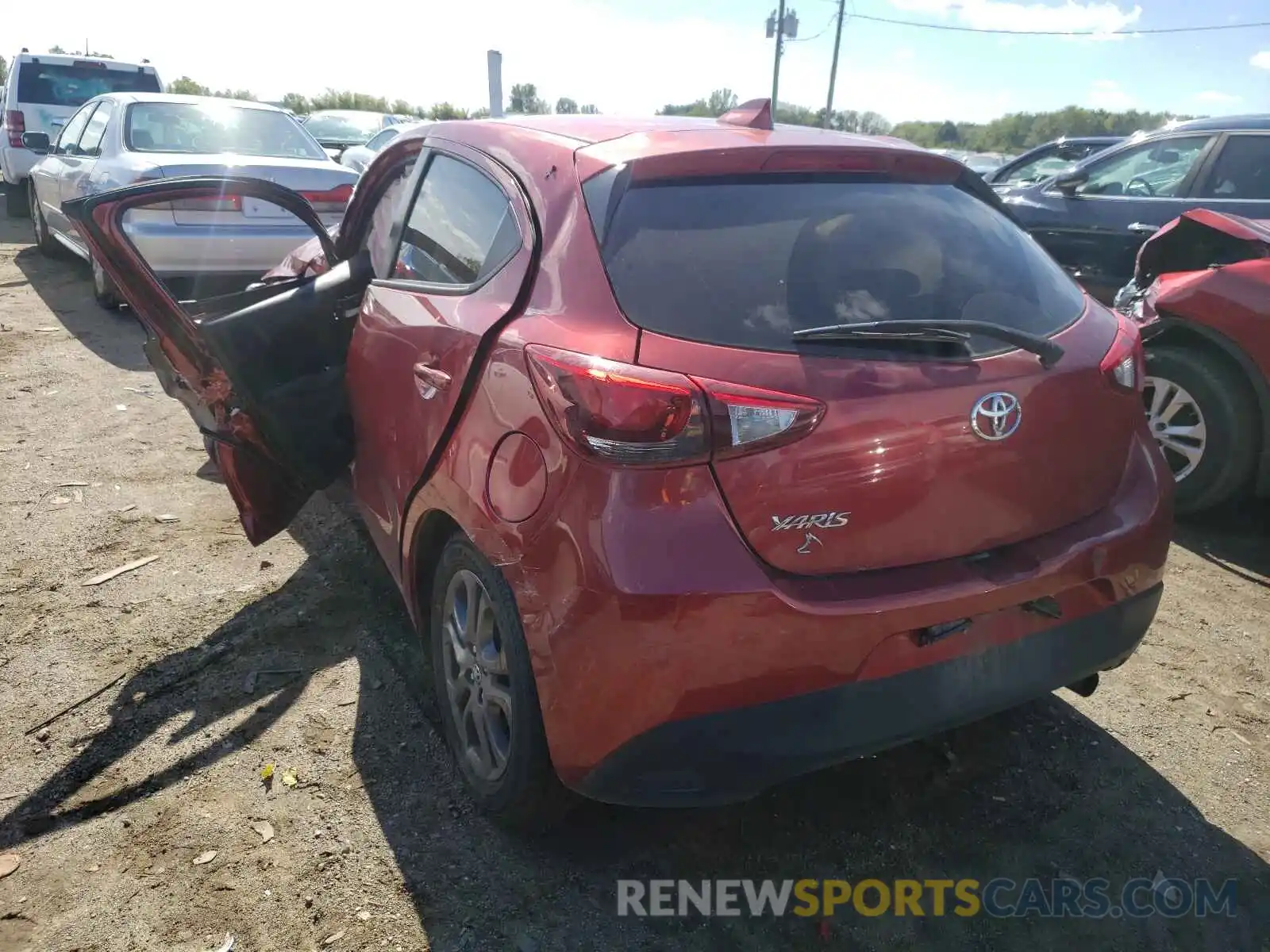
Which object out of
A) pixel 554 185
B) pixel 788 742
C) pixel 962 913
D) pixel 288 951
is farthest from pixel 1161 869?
pixel 554 185

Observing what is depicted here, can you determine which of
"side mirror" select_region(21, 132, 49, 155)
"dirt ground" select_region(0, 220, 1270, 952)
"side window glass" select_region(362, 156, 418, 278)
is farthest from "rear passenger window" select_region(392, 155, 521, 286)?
"side mirror" select_region(21, 132, 49, 155)

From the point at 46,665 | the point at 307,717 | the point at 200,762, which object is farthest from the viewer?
the point at 46,665

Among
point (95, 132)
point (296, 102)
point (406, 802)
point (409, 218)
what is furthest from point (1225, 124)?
point (296, 102)

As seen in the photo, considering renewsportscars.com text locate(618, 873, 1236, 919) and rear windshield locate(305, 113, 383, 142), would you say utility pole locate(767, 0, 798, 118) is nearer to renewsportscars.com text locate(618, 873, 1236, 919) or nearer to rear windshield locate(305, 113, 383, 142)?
rear windshield locate(305, 113, 383, 142)

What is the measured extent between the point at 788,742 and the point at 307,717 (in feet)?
5.40

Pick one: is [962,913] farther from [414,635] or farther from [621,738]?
[414,635]

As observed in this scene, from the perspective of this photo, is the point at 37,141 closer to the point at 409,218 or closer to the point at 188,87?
the point at 409,218

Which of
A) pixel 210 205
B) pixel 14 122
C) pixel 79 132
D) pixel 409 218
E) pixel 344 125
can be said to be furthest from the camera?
pixel 344 125

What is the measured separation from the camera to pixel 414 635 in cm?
331

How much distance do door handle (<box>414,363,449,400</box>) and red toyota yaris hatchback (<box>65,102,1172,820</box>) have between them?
0.01m

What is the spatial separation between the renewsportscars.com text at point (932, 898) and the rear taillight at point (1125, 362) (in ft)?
4.03

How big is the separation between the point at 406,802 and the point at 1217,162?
5724mm

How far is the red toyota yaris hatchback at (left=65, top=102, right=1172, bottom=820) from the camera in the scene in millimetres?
1833

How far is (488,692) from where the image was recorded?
2316 millimetres
